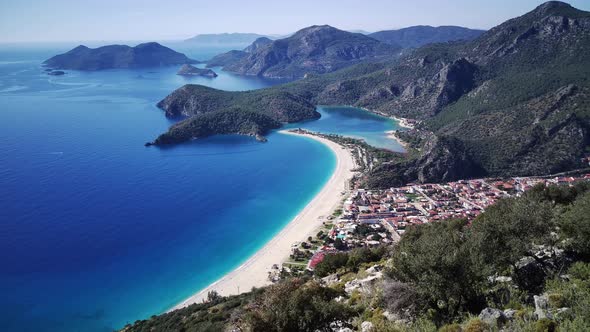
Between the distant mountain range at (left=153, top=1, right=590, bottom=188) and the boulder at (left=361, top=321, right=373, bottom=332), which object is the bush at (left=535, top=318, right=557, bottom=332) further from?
the distant mountain range at (left=153, top=1, right=590, bottom=188)

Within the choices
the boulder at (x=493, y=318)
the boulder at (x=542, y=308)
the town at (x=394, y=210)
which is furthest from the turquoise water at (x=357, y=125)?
the boulder at (x=493, y=318)

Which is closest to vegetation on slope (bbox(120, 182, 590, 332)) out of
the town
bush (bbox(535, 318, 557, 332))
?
bush (bbox(535, 318, 557, 332))

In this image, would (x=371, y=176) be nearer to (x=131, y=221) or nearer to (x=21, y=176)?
(x=131, y=221)

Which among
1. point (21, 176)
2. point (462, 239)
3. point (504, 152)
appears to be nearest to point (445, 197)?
point (504, 152)

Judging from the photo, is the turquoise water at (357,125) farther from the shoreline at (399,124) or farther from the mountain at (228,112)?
the mountain at (228,112)

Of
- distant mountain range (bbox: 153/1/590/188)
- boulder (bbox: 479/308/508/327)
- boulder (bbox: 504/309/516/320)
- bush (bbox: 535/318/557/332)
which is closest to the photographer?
bush (bbox: 535/318/557/332)

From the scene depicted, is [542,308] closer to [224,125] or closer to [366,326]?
[366,326]

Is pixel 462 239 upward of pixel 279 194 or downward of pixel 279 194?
upward
